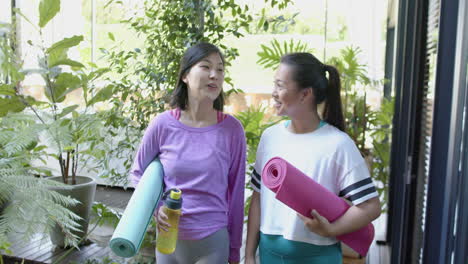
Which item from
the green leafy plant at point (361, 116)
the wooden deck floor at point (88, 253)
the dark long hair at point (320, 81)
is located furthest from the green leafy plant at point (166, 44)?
the dark long hair at point (320, 81)

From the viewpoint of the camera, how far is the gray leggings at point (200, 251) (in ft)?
4.73

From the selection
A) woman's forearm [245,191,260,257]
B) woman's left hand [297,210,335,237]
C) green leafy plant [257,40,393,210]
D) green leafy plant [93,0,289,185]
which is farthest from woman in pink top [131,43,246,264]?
green leafy plant [257,40,393,210]

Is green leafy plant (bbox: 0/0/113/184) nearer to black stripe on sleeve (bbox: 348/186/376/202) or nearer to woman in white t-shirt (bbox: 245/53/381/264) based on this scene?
woman in white t-shirt (bbox: 245/53/381/264)

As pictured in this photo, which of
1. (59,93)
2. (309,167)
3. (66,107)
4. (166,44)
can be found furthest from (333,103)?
(59,93)

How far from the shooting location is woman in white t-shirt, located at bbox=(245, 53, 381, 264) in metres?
1.18

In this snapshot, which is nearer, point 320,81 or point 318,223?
point 318,223

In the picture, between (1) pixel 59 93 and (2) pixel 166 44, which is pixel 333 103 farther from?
(1) pixel 59 93

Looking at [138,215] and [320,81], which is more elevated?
[320,81]

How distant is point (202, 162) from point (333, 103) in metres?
0.45

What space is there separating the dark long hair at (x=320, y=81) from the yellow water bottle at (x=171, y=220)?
0.48 metres

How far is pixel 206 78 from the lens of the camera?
1476 millimetres

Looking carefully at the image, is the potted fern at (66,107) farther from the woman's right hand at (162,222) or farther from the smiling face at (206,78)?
the woman's right hand at (162,222)

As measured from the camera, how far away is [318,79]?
1.31 meters

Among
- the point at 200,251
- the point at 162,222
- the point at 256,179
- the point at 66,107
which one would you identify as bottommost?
the point at 200,251
